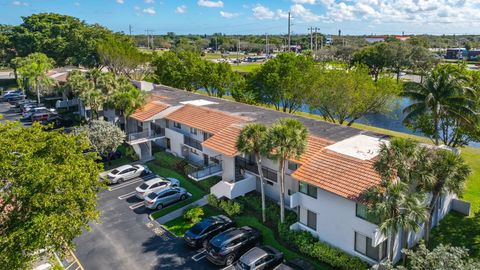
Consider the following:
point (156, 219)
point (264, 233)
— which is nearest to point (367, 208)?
point (264, 233)

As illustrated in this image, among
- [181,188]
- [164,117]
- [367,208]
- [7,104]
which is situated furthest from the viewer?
[7,104]

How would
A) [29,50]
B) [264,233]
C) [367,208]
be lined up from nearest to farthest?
[367,208], [264,233], [29,50]

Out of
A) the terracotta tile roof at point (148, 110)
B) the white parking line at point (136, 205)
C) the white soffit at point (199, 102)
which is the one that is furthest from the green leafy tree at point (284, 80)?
the white parking line at point (136, 205)

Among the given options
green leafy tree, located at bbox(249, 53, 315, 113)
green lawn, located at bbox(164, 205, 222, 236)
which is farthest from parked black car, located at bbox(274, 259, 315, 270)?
green leafy tree, located at bbox(249, 53, 315, 113)

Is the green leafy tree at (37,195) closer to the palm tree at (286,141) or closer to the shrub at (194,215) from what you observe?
the shrub at (194,215)

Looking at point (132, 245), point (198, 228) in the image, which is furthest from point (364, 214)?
point (132, 245)

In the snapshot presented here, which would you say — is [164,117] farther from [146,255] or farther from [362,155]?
[362,155]

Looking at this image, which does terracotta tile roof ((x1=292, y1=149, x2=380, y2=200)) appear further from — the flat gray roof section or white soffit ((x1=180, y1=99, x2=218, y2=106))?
white soffit ((x1=180, y1=99, x2=218, y2=106))

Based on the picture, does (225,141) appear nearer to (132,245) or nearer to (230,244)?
(230,244)
